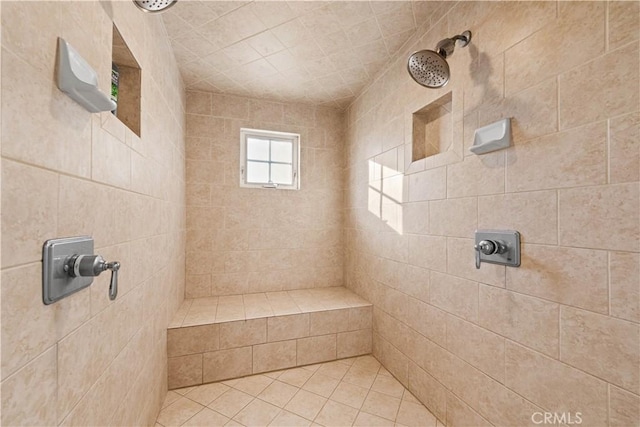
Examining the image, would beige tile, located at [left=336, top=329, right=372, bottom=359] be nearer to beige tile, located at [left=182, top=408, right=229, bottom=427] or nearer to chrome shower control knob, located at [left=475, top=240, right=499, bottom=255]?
beige tile, located at [left=182, top=408, right=229, bottom=427]

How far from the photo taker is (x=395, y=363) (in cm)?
191

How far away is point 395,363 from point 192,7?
103 inches

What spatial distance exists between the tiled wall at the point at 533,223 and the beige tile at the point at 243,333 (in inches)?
41.1

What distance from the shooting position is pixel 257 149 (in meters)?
2.71

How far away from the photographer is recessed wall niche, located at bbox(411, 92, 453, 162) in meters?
1.57

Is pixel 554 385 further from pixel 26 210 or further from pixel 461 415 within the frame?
pixel 26 210

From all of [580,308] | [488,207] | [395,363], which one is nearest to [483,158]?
[488,207]

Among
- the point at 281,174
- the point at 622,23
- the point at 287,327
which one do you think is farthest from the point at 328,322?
the point at 622,23

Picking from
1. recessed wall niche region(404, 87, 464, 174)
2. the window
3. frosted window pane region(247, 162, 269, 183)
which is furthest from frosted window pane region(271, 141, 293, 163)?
recessed wall niche region(404, 87, 464, 174)

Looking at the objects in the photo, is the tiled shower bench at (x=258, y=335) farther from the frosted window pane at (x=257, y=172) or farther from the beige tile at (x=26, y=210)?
the beige tile at (x=26, y=210)

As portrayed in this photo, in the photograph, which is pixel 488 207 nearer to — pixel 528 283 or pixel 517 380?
pixel 528 283

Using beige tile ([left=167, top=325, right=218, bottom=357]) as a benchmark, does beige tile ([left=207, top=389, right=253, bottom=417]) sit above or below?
below

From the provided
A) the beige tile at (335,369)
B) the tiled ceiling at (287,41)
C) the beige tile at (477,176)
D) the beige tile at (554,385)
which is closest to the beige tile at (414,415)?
the beige tile at (335,369)

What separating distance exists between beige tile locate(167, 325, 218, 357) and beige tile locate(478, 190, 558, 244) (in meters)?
1.88
